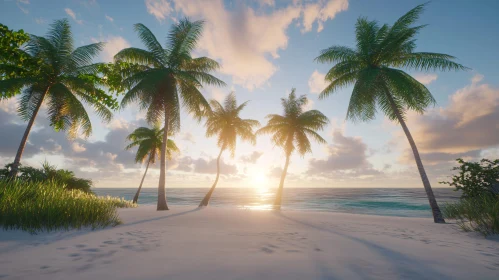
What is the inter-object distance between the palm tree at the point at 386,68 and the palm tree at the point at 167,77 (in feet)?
28.8

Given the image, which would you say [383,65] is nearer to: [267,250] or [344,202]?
[267,250]

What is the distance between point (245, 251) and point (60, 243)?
3226 millimetres

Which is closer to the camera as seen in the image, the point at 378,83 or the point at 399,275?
the point at 399,275

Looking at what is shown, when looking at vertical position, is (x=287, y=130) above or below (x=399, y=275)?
above

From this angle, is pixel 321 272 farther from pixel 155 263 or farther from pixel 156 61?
pixel 156 61

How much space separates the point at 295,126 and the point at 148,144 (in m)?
17.4

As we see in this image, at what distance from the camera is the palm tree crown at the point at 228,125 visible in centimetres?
2211

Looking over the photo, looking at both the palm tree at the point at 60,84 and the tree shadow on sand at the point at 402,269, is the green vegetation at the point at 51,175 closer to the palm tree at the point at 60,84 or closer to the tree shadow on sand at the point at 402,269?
the palm tree at the point at 60,84

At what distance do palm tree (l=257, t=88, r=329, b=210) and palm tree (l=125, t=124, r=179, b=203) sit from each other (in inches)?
478

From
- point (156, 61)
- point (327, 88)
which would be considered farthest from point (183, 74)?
point (327, 88)

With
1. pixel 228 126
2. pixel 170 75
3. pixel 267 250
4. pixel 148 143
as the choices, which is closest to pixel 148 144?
pixel 148 143

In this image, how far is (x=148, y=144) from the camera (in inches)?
995

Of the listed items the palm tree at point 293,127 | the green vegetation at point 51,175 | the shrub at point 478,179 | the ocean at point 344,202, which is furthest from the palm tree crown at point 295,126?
the green vegetation at point 51,175

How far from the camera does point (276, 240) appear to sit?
4406mm
